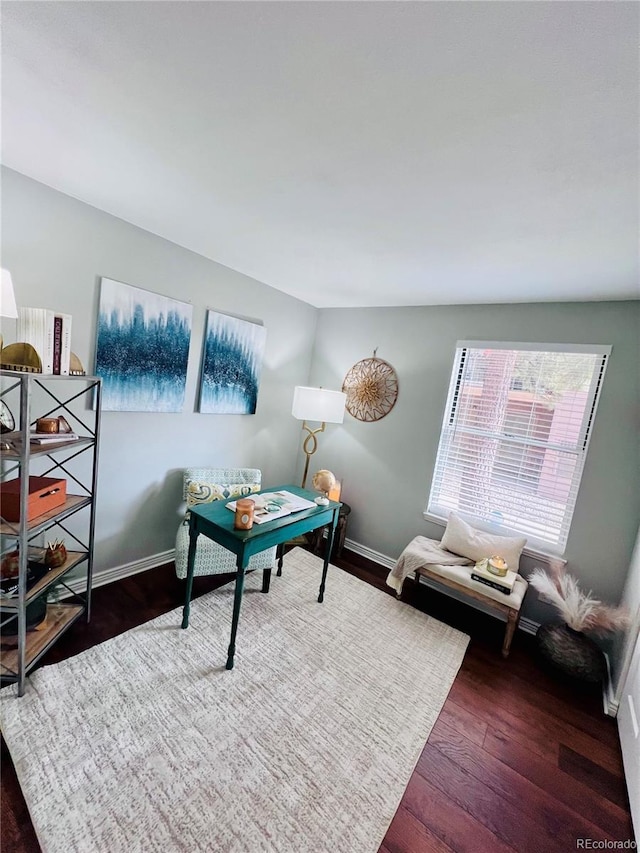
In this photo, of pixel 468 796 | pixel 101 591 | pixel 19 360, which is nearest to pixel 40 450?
pixel 19 360

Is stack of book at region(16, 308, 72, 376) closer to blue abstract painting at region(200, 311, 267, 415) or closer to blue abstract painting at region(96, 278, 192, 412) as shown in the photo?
blue abstract painting at region(96, 278, 192, 412)

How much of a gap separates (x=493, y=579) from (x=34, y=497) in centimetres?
266

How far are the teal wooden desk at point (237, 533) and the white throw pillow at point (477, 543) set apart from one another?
1098 mm

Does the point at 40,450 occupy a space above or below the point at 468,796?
above

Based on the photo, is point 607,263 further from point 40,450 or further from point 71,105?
point 40,450

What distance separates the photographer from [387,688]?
5.97 ft

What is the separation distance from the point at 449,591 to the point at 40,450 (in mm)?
3001

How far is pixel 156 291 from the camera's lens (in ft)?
7.47

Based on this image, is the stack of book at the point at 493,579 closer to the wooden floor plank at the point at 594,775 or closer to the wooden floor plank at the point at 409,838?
the wooden floor plank at the point at 594,775

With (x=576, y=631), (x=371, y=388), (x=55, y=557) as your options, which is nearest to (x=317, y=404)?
(x=371, y=388)

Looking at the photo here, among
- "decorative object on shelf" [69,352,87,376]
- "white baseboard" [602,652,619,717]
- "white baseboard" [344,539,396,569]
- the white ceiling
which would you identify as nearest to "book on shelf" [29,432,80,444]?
"decorative object on shelf" [69,352,87,376]

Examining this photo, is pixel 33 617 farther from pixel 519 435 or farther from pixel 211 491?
pixel 519 435

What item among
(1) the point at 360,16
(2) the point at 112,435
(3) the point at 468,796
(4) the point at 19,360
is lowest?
(3) the point at 468,796

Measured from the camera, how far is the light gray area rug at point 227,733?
1.17 m
